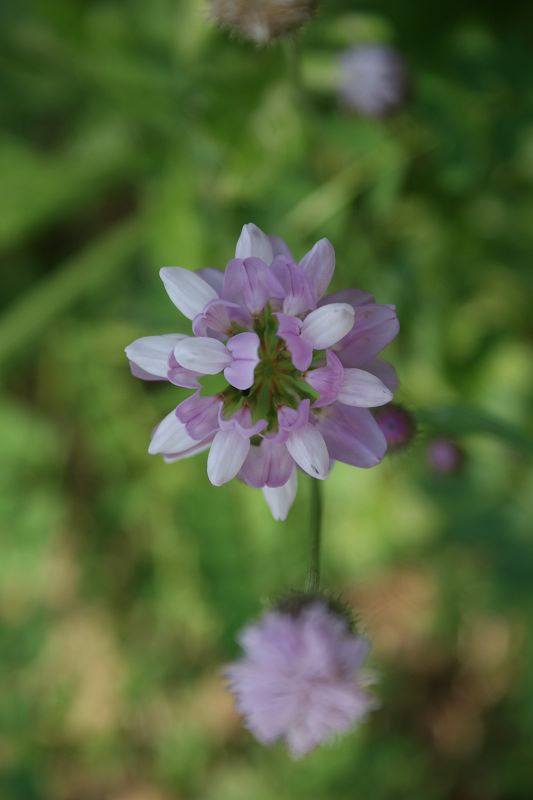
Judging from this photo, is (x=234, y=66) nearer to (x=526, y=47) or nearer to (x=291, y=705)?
(x=526, y=47)

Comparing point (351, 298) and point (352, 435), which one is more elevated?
point (351, 298)

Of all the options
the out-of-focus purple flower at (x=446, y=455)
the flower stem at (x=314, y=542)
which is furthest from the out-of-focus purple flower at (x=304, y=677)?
the out-of-focus purple flower at (x=446, y=455)

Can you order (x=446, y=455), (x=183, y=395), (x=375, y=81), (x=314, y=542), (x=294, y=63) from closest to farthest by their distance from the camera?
(x=314, y=542) < (x=294, y=63) < (x=446, y=455) < (x=375, y=81) < (x=183, y=395)

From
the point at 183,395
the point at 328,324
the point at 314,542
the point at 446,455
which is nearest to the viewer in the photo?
the point at 328,324

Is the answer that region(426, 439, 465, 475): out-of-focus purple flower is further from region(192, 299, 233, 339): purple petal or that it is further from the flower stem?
region(192, 299, 233, 339): purple petal

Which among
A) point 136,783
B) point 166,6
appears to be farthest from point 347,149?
point 136,783

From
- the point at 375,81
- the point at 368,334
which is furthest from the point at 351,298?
the point at 375,81

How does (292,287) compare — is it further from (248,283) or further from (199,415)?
(199,415)
